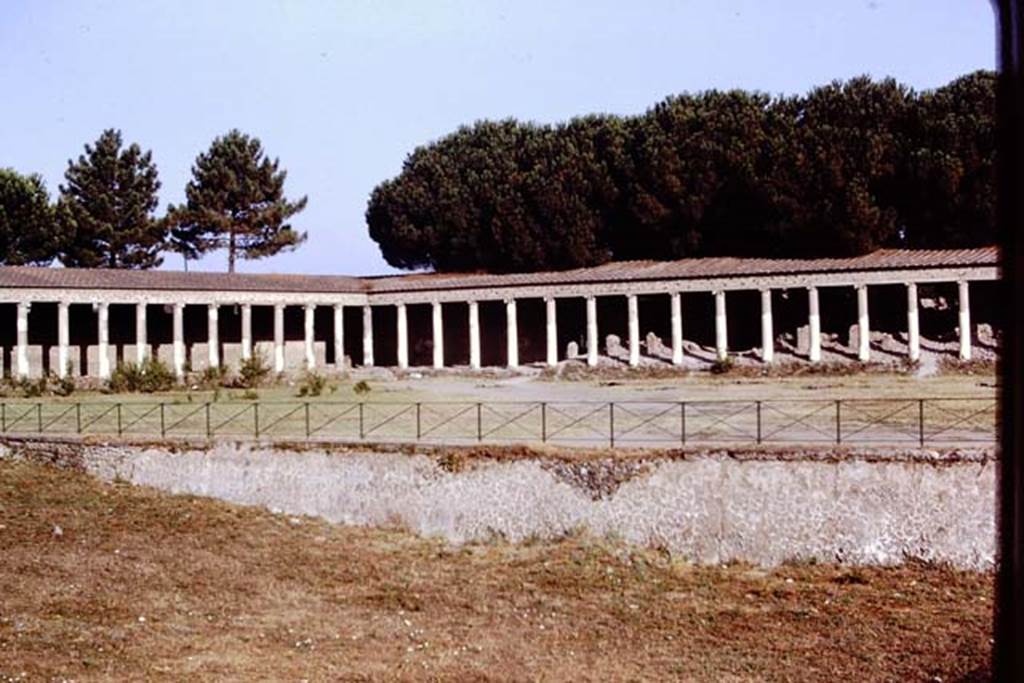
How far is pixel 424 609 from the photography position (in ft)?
48.0

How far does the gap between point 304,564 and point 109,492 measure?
652cm

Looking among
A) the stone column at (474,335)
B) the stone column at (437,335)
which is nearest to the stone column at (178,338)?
the stone column at (437,335)

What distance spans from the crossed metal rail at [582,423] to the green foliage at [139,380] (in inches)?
317

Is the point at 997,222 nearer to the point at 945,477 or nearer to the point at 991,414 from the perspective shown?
the point at 945,477

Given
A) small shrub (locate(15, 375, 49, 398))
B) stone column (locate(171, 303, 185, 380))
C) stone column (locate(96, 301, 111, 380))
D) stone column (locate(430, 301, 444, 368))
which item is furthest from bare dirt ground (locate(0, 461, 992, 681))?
stone column (locate(430, 301, 444, 368))

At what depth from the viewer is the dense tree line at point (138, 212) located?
61938 mm

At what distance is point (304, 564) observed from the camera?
55.8 feet

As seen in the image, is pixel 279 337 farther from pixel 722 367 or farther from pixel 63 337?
pixel 722 367

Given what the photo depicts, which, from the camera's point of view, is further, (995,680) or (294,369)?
(294,369)

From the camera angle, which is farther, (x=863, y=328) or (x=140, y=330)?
(x=140, y=330)

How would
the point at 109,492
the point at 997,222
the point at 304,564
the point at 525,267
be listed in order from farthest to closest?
the point at 525,267 < the point at 109,492 < the point at 304,564 < the point at 997,222

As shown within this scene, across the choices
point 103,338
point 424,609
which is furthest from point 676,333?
point 424,609

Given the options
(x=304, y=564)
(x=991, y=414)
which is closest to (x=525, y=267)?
(x=991, y=414)

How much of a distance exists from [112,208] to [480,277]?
2930 cm
